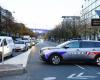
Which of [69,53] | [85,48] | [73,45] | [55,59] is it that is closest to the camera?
[69,53]

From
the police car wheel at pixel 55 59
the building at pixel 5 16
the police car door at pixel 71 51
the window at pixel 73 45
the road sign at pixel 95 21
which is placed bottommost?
the police car wheel at pixel 55 59

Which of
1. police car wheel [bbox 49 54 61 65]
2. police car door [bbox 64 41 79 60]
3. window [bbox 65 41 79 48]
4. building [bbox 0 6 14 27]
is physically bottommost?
police car wheel [bbox 49 54 61 65]

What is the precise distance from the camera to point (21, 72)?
14461 mm

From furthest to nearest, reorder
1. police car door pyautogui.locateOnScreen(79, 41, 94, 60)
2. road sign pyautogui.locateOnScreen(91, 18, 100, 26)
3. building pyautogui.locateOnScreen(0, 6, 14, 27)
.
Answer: building pyautogui.locateOnScreen(0, 6, 14, 27)
road sign pyautogui.locateOnScreen(91, 18, 100, 26)
police car door pyautogui.locateOnScreen(79, 41, 94, 60)

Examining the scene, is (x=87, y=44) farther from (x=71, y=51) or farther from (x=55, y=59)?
(x=55, y=59)

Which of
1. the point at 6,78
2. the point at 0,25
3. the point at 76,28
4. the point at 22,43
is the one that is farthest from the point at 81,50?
the point at 76,28

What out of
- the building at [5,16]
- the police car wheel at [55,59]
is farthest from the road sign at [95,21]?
the building at [5,16]

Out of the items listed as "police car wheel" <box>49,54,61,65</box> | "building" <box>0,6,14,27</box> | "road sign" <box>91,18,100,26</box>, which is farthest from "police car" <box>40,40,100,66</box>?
A: "building" <box>0,6,14,27</box>

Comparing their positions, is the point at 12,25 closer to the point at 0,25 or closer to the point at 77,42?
the point at 0,25

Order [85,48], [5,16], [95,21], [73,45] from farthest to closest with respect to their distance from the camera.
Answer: [5,16], [95,21], [85,48], [73,45]

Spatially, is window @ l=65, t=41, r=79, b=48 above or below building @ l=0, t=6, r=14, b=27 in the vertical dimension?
below

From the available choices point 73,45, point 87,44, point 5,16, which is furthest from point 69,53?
point 5,16

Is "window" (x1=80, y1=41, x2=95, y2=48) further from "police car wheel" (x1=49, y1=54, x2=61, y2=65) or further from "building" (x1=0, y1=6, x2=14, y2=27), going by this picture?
"building" (x1=0, y1=6, x2=14, y2=27)

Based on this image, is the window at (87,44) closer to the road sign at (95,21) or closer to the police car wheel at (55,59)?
the police car wheel at (55,59)
